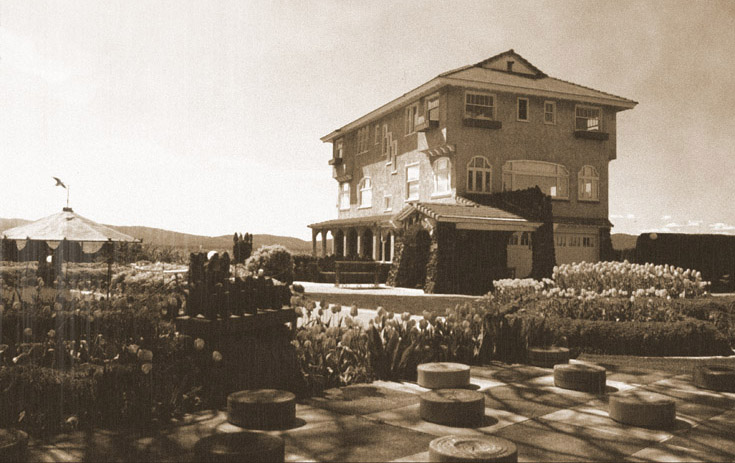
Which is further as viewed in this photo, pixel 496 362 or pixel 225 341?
pixel 496 362

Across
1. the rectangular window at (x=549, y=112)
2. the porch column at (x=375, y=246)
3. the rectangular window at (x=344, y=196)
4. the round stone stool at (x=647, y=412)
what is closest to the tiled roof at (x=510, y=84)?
the rectangular window at (x=549, y=112)

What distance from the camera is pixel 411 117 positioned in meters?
31.1

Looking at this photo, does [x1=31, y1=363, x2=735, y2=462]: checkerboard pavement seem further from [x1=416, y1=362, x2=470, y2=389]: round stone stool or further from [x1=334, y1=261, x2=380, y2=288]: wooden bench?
[x1=334, y1=261, x2=380, y2=288]: wooden bench

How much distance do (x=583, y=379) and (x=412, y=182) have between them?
1002 inches

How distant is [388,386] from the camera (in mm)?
6320

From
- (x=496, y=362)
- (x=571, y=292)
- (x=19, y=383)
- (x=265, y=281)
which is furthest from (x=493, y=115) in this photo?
(x=19, y=383)

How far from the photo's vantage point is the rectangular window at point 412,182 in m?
30.9

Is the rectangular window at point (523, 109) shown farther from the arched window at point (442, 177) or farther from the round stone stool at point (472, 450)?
the round stone stool at point (472, 450)

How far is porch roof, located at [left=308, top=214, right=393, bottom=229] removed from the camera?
3045 cm

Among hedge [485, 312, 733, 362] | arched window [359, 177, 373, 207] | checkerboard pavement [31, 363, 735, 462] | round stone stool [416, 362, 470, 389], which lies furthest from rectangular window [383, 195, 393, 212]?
checkerboard pavement [31, 363, 735, 462]

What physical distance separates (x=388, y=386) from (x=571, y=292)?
6.78 metres

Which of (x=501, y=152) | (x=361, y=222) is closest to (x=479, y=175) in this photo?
(x=501, y=152)

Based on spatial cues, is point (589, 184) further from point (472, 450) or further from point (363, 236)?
point (472, 450)

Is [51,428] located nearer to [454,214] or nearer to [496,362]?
[496,362]
